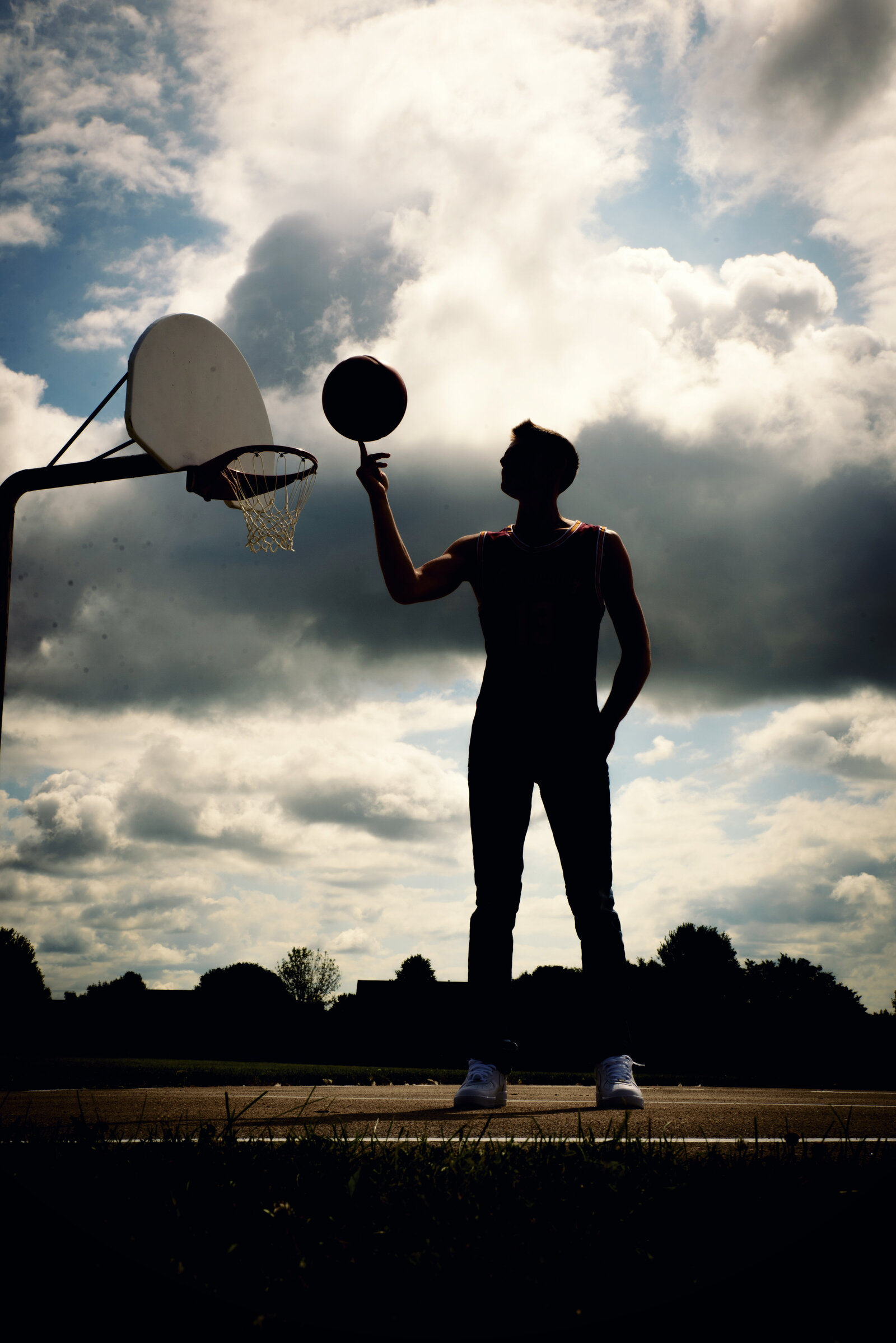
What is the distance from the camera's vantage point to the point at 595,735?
3.97m

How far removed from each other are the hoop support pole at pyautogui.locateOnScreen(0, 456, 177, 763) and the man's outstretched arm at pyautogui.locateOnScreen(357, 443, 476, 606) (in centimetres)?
250

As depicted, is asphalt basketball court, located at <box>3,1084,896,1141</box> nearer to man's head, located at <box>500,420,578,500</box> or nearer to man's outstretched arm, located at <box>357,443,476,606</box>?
man's outstretched arm, located at <box>357,443,476,606</box>

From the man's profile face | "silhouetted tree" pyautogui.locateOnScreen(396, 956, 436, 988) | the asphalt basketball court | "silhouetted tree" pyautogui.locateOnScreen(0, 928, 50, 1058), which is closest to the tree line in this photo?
"silhouetted tree" pyautogui.locateOnScreen(0, 928, 50, 1058)

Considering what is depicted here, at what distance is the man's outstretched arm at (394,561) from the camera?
13.5ft

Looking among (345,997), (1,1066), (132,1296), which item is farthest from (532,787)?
(345,997)

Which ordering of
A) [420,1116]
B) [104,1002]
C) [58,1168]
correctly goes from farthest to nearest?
[104,1002] → [420,1116] → [58,1168]

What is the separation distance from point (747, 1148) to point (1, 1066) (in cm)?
1166

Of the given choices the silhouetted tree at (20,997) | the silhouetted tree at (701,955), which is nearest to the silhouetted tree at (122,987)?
the silhouetted tree at (20,997)

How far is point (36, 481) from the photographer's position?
19.2ft

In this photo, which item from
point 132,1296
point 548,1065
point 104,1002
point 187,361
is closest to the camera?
point 132,1296

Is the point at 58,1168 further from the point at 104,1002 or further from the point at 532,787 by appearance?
the point at 104,1002

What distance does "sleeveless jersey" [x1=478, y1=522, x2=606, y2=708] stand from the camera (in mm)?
4000

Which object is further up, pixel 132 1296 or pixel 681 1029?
pixel 132 1296

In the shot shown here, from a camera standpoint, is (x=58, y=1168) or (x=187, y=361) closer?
(x=58, y=1168)
